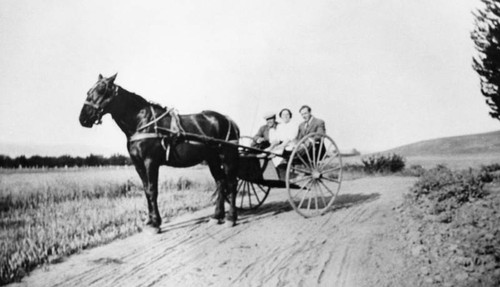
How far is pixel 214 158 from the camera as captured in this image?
696 cm

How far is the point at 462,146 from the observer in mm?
20719

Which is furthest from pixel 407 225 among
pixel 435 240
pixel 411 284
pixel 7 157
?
pixel 7 157

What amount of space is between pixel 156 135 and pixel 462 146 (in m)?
20.4

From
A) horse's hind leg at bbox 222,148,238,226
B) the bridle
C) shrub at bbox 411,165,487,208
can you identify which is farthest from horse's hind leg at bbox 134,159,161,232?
shrub at bbox 411,165,487,208

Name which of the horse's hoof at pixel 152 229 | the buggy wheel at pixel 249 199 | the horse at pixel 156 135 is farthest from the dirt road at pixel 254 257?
the buggy wheel at pixel 249 199

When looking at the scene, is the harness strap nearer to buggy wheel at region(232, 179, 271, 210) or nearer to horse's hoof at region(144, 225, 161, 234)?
horse's hoof at region(144, 225, 161, 234)

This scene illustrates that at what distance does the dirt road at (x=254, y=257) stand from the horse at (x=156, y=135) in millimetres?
696

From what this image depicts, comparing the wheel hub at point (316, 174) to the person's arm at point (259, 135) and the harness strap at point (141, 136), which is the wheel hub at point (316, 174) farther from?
the harness strap at point (141, 136)

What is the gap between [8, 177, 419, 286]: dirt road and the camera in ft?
13.1

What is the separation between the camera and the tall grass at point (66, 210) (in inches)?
175

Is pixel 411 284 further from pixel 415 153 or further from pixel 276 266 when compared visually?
pixel 415 153

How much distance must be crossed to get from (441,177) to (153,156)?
19.1 ft

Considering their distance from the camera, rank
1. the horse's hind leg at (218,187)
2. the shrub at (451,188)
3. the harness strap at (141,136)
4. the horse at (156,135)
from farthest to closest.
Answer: the horse's hind leg at (218,187) → the shrub at (451,188) → the harness strap at (141,136) → the horse at (156,135)

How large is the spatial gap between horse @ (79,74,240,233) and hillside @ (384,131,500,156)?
618 inches
